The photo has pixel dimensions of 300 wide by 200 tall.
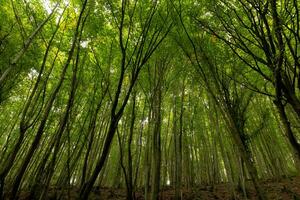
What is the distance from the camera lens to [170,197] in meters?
7.36

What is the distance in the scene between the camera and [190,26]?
5.75 metres

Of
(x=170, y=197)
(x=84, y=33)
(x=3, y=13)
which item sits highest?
(x=3, y=13)

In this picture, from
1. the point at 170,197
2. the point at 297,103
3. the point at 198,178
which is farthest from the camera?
the point at 198,178

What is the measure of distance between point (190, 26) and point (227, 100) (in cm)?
210

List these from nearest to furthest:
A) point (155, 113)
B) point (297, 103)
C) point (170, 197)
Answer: point (297, 103)
point (155, 113)
point (170, 197)

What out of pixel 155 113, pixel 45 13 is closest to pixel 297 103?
pixel 155 113

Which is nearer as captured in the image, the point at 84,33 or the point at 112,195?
the point at 84,33

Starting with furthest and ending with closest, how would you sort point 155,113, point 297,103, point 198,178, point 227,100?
point 198,178 < point 155,113 < point 227,100 < point 297,103

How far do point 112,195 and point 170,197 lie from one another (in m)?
2.17

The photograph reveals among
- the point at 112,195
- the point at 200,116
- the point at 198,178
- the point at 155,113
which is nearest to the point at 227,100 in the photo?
the point at 155,113

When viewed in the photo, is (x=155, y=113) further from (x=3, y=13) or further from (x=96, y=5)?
(x=3, y=13)

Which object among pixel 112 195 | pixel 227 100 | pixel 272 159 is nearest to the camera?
Result: pixel 227 100

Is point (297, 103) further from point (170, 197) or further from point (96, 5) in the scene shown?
point (170, 197)

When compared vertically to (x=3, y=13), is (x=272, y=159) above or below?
below
